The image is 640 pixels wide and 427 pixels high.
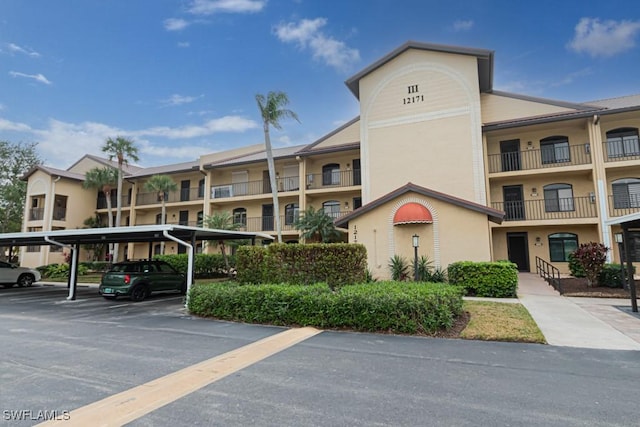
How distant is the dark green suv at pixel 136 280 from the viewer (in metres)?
13.4

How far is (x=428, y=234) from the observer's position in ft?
48.7

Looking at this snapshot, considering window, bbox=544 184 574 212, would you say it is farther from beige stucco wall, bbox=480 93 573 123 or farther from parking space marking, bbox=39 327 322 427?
parking space marking, bbox=39 327 322 427

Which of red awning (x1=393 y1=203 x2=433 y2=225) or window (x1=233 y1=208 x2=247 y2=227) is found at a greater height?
window (x1=233 y1=208 x2=247 y2=227)

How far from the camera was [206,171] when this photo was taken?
2809 centimetres

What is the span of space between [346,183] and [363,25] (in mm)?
9642

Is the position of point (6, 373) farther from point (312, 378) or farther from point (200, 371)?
point (312, 378)

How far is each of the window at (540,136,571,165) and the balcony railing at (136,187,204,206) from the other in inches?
969

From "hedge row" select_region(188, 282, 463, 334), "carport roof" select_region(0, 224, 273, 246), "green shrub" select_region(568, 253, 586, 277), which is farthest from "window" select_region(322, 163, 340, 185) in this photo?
"hedge row" select_region(188, 282, 463, 334)

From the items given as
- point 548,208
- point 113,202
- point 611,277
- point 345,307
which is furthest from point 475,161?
point 113,202

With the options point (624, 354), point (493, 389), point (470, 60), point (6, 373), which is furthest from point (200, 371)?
point (470, 60)

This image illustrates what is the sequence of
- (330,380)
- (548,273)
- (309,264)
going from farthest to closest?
(548,273), (309,264), (330,380)

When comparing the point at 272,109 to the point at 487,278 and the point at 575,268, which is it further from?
the point at 575,268

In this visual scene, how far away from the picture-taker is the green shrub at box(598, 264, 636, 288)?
13755 millimetres

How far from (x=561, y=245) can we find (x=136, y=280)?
2153cm
